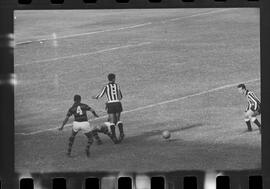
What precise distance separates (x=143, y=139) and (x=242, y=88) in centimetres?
67

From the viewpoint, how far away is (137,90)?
8.42m

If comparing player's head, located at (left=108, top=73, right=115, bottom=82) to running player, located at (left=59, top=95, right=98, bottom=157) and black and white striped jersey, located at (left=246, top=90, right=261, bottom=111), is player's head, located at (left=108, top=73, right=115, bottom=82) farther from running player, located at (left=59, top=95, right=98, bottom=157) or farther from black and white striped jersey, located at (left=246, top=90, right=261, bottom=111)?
black and white striped jersey, located at (left=246, top=90, right=261, bottom=111)

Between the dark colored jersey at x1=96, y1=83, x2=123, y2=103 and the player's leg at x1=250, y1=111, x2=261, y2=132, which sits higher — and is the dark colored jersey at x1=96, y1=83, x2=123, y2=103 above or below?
above

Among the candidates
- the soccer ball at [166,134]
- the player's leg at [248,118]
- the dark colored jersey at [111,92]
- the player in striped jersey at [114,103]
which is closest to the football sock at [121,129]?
the player in striped jersey at [114,103]

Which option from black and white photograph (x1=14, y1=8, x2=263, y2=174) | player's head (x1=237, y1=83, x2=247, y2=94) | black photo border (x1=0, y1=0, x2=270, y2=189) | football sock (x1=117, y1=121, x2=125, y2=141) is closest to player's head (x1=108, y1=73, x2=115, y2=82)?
black and white photograph (x1=14, y1=8, x2=263, y2=174)

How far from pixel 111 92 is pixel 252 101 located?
85 cm

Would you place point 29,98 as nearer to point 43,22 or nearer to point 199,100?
point 43,22

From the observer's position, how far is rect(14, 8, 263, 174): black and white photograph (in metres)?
8.32

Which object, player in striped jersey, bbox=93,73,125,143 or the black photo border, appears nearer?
the black photo border

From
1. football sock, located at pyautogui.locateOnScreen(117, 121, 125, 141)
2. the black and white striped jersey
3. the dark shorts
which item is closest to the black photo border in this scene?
the black and white striped jersey

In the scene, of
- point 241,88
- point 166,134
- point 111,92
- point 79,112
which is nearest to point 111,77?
point 111,92

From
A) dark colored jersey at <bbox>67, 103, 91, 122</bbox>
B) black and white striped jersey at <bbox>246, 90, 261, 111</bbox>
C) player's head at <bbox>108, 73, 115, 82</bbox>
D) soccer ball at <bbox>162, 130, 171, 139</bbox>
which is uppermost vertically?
player's head at <bbox>108, 73, 115, 82</bbox>

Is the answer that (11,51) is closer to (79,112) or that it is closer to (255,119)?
(79,112)

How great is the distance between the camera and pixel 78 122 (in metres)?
8.34
